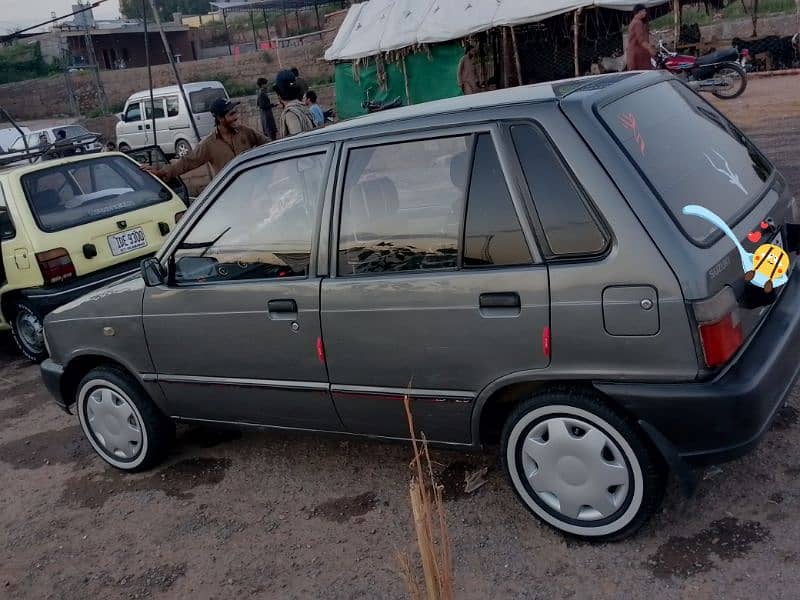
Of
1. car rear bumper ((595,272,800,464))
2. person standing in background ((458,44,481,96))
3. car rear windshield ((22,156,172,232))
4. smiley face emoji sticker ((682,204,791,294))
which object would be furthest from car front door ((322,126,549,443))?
person standing in background ((458,44,481,96))

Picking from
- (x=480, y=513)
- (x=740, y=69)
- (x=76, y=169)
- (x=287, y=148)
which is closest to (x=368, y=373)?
(x=480, y=513)

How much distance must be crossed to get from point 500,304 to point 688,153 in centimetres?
99

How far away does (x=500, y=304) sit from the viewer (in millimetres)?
2926

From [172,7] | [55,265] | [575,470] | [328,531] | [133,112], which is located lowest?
[328,531]

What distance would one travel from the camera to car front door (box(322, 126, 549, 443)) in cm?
293

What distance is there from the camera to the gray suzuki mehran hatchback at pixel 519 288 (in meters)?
2.71

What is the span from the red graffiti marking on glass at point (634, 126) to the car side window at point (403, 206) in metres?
0.58

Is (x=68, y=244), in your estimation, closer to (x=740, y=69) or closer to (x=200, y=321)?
(x=200, y=321)

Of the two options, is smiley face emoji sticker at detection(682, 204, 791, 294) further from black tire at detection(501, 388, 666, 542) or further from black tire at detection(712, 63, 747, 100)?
black tire at detection(712, 63, 747, 100)

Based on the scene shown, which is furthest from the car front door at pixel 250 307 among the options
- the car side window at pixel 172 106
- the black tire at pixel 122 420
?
the car side window at pixel 172 106

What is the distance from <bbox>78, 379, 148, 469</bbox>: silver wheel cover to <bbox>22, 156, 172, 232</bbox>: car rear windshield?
8.00 feet

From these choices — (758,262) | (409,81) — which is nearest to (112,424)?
(758,262)

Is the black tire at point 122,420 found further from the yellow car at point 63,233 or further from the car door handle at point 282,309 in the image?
the yellow car at point 63,233

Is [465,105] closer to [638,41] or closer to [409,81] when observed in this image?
[638,41]
